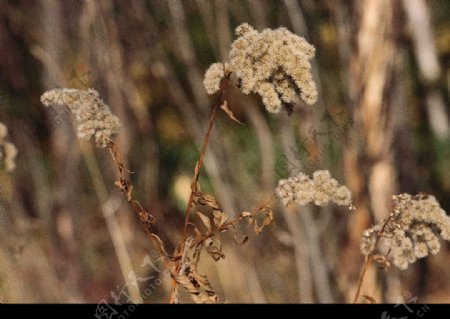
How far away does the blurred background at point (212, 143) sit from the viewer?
6.91ft

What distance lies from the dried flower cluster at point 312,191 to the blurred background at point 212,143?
26.8 inches

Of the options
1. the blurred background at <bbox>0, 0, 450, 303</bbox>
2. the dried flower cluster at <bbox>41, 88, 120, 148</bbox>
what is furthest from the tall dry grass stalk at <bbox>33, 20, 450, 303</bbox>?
the blurred background at <bbox>0, 0, 450, 303</bbox>

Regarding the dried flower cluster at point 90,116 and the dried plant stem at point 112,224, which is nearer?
the dried flower cluster at point 90,116

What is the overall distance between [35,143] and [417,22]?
132 cm

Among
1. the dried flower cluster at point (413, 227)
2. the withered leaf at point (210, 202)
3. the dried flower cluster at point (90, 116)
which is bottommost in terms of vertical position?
the dried flower cluster at point (413, 227)

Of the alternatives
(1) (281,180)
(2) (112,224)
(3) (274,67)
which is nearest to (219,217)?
(1) (281,180)

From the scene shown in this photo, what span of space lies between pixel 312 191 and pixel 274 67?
0.29 meters

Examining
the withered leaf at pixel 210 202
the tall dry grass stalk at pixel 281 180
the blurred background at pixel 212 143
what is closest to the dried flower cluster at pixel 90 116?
the tall dry grass stalk at pixel 281 180

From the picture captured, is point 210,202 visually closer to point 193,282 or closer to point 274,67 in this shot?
point 193,282

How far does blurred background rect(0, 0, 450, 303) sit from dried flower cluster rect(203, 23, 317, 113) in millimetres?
706

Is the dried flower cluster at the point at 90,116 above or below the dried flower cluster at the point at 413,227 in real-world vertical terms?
above

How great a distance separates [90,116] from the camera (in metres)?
1.46

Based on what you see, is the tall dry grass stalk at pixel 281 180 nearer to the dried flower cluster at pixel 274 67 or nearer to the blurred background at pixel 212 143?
the dried flower cluster at pixel 274 67

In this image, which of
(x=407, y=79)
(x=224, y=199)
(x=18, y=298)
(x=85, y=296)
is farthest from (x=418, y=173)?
(x=18, y=298)
